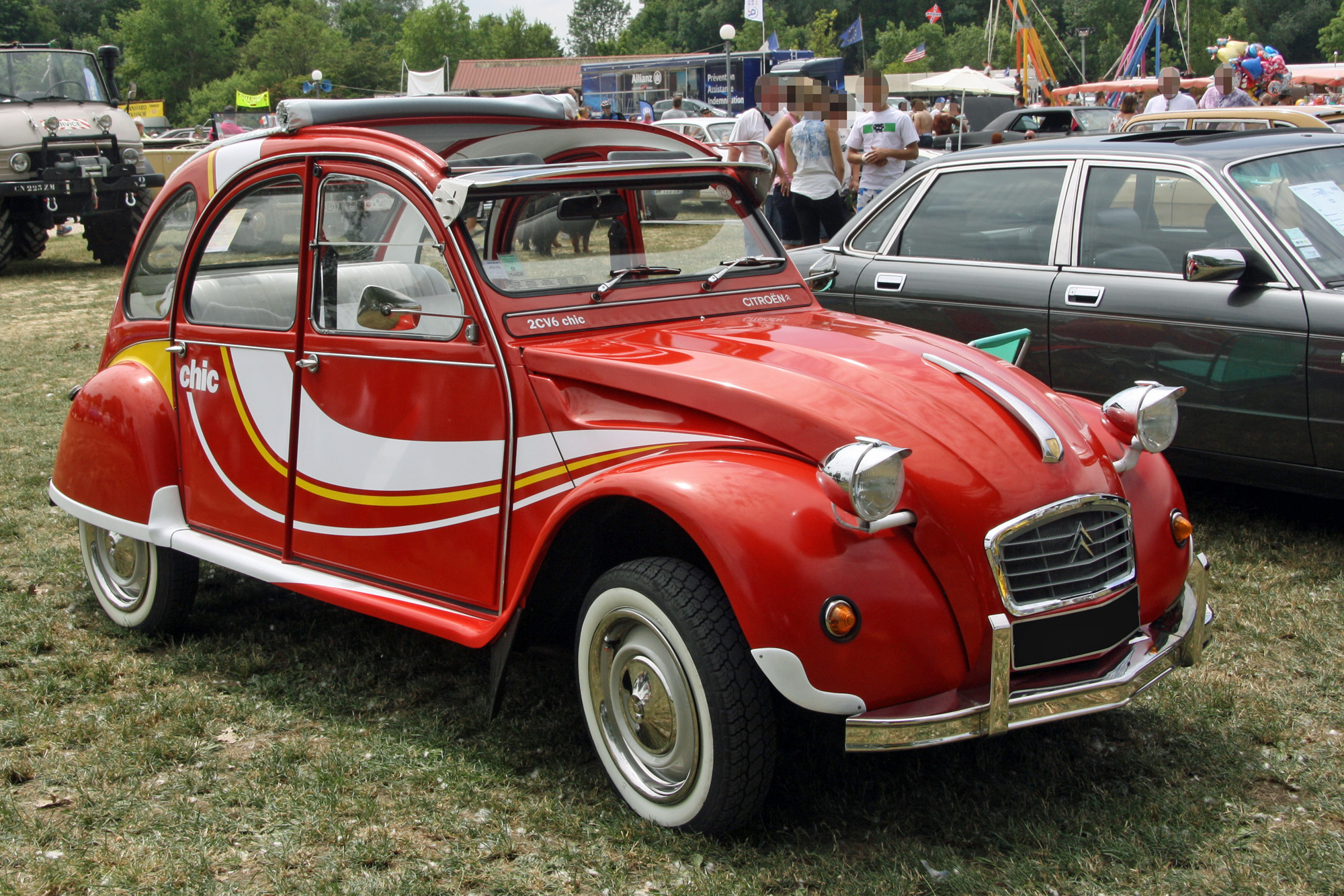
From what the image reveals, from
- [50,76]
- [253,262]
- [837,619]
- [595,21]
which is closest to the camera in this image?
[837,619]

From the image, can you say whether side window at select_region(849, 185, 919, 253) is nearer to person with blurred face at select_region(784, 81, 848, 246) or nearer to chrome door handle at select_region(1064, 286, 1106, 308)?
chrome door handle at select_region(1064, 286, 1106, 308)

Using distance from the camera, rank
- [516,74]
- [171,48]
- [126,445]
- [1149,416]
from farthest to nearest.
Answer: [171,48]
[516,74]
[126,445]
[1149,416]

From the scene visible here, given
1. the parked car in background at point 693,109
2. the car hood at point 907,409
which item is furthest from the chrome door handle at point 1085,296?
the parked car in background at point 693,109

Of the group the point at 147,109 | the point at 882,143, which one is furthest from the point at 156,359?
the point at 147,109

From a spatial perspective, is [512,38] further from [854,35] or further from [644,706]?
[644,706]

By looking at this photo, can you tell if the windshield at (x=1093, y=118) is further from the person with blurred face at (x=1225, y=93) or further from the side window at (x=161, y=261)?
the side window at (x=161, y=261)

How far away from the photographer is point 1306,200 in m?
5.30

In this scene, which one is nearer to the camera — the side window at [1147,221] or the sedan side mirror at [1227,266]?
the sedan side mirror at [1227,266]

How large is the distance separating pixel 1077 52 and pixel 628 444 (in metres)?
83.5

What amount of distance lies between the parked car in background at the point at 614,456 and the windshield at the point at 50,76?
544 inches

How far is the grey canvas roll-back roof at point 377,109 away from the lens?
4.09 metres

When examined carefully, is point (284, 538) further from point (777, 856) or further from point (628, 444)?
point (777, 856)

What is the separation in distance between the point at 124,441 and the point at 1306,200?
5101 mm

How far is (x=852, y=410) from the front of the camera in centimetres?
303
